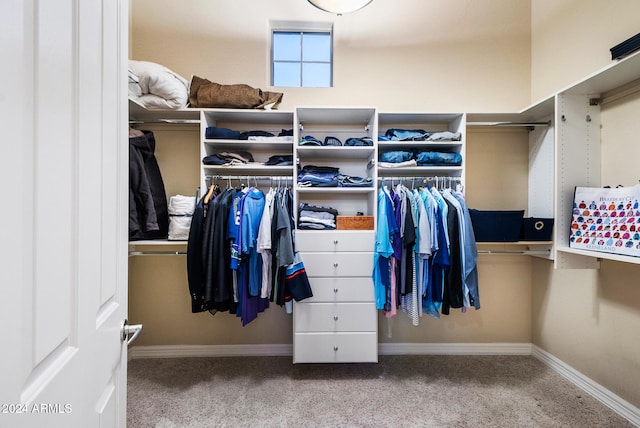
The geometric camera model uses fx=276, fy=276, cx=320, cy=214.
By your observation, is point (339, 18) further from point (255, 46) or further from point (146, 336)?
point (146, 336)

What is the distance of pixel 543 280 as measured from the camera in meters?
2.46

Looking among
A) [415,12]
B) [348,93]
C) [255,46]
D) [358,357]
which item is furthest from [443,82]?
[358,357]

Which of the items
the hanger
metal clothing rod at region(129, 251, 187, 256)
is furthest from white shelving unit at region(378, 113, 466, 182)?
metal clothing rod at region(129, 251, 187, 256)

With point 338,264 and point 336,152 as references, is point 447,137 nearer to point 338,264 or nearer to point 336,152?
point 336,152

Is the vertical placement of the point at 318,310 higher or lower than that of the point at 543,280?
lower

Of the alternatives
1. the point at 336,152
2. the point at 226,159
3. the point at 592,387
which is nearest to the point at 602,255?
the point at 592,387

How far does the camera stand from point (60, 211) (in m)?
0.55

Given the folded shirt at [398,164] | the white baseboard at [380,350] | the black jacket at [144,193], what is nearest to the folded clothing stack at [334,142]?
the folded shirt at [398,164]

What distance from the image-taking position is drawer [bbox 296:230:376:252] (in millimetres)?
2148

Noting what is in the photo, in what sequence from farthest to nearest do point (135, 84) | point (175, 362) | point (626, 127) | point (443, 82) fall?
point (443, 82), point (175, 362), point (135, 84), point (626, 127)

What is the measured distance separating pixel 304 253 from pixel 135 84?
183 cm

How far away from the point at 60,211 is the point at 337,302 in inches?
73.5

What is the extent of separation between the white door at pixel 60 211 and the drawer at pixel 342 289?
4.70ft

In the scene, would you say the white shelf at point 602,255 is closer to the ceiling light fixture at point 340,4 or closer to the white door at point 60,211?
the ceiling light fixture at point 340,4
